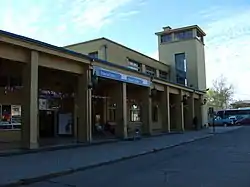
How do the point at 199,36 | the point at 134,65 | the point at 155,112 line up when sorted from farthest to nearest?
the point at 199,36 < the point at 134,65 < the point at 155,112

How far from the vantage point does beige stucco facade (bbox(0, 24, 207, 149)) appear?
16.7m

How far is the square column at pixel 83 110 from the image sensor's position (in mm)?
20766

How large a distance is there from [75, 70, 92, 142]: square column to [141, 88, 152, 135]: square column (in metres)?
9.03

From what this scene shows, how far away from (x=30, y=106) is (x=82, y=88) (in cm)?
498

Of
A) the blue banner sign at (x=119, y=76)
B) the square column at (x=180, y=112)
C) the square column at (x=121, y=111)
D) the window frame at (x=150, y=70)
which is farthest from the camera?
the window frame at (x=150, y=70)

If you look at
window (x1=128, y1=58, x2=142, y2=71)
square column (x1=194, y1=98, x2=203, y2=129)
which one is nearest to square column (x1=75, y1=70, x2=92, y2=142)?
window (x1=128, y1=58, x2=142, y2=71)

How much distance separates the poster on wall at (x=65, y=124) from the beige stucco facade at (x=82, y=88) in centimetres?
68

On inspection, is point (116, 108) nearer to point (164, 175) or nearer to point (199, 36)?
point (164, 175)

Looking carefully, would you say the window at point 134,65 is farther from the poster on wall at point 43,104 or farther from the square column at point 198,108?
the poster on wall at point 43,104

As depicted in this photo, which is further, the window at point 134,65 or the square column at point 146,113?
the window at point 134,65

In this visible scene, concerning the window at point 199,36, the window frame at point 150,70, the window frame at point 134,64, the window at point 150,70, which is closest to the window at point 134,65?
the window frame at point 134,64

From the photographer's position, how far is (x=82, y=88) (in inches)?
835

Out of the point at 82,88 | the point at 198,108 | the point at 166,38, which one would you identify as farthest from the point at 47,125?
the point at 166,38

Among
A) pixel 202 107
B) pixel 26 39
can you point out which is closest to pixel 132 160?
pixel 26 39
